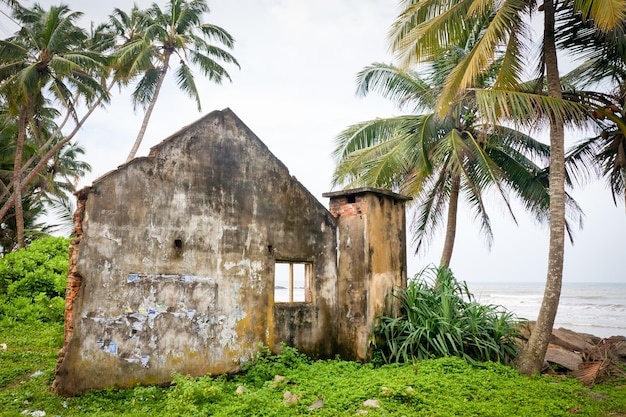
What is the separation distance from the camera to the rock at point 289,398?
5359 mm

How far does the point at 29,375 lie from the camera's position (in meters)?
A: 6.32

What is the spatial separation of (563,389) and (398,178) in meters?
6.90

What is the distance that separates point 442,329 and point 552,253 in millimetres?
2215

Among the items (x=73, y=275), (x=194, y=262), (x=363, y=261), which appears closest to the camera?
(x=73, y=275)

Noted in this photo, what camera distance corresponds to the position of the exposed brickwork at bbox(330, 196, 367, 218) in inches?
311

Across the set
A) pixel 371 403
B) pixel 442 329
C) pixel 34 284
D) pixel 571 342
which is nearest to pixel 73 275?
pixel 371 403

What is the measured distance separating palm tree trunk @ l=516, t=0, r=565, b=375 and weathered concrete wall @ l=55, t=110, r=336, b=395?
11.0 ft

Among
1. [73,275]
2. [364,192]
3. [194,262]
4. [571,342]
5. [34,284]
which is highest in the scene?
[364,192]

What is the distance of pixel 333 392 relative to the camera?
5.70 metres

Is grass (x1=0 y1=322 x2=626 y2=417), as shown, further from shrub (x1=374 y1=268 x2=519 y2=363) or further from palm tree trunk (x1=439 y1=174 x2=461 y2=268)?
palm tree trunk (x1=439 y1=174 x2=461 y2=268)

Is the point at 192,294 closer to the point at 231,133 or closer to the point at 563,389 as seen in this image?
the point at 231,133

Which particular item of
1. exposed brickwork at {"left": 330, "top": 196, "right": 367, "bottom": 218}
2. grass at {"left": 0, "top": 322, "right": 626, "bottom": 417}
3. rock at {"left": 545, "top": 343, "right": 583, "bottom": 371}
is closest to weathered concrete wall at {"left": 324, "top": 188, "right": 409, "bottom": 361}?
exposed brickwork at {"left": 330, "top": 196, "right": 367, "bottom": 218}

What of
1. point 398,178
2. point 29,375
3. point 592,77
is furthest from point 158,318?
point 592,77

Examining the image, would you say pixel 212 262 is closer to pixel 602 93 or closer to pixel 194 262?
pixel 194 262
